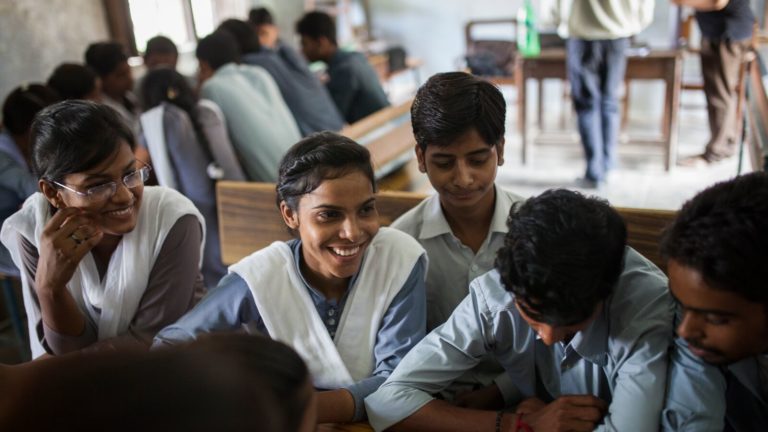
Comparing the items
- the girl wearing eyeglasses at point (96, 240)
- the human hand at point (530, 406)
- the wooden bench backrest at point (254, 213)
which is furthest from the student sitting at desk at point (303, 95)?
the human hand at point (530, 406)

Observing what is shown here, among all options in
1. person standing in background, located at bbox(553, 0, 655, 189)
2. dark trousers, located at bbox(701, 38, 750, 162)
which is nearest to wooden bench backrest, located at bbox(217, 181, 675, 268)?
person standing in background, located at bbox(553, 0, 655, 189)

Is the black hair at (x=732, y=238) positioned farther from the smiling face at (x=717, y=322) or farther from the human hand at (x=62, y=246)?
the human hand at (x=62, y=246)

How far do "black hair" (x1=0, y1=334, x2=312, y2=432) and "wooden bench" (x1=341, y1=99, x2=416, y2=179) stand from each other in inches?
73.7

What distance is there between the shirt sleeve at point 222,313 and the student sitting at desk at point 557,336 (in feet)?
1.06

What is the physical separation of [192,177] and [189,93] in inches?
13.1

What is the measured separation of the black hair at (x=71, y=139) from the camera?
1.41 m

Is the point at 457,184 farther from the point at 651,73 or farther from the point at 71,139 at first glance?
the point at 651,73

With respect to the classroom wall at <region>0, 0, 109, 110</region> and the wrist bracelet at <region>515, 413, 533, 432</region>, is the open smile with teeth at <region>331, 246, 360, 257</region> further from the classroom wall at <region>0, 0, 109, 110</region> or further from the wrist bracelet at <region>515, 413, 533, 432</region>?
the classroom wall at <region>0, 0, 109, 110</region>

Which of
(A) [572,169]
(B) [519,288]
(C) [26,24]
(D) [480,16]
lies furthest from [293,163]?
(D) [480,16]

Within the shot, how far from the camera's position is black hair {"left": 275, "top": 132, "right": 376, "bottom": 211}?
1.30m

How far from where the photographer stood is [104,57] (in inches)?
135

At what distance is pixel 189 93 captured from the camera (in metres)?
2.58

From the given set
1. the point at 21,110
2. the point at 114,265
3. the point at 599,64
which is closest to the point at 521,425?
the point at 114,265

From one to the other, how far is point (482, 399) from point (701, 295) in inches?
19.7
